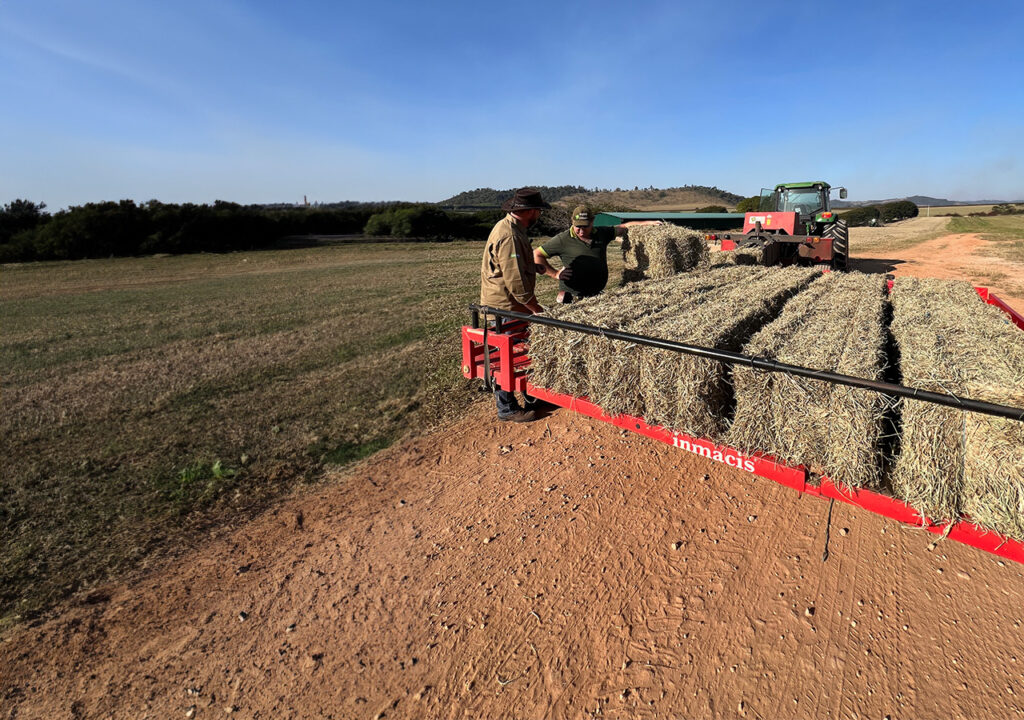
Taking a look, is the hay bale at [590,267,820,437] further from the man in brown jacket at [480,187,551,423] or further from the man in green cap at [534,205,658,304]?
the man in green cap at [534,205,658,304]

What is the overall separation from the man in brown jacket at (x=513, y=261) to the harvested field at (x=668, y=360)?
53cm

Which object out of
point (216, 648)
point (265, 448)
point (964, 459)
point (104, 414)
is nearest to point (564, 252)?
point (265, 448)

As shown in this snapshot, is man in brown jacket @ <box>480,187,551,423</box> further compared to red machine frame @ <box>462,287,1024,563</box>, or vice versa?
man in brown jacket @ <box>480,187,551,423</box>

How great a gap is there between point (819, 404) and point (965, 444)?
53cm

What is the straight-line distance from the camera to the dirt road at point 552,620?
2.17m

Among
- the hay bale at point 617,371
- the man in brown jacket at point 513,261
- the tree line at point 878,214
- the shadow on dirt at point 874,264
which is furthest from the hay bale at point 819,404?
the tree line at point 878,214

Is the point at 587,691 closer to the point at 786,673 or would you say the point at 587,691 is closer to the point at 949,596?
the point at 786,673

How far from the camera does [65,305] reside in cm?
1484

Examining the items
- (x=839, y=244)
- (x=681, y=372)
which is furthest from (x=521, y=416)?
(x=839, y=244)

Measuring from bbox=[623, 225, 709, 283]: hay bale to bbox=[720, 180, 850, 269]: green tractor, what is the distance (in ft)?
4.95

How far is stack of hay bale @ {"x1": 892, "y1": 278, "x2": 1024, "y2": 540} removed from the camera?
187 centimetres

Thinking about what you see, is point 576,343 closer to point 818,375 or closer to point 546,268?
point 818,375

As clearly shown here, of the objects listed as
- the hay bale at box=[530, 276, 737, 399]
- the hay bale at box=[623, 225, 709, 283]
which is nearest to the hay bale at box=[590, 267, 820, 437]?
the hay bale at box=[530, 276, 737, 399]

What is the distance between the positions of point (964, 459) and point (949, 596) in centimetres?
109
